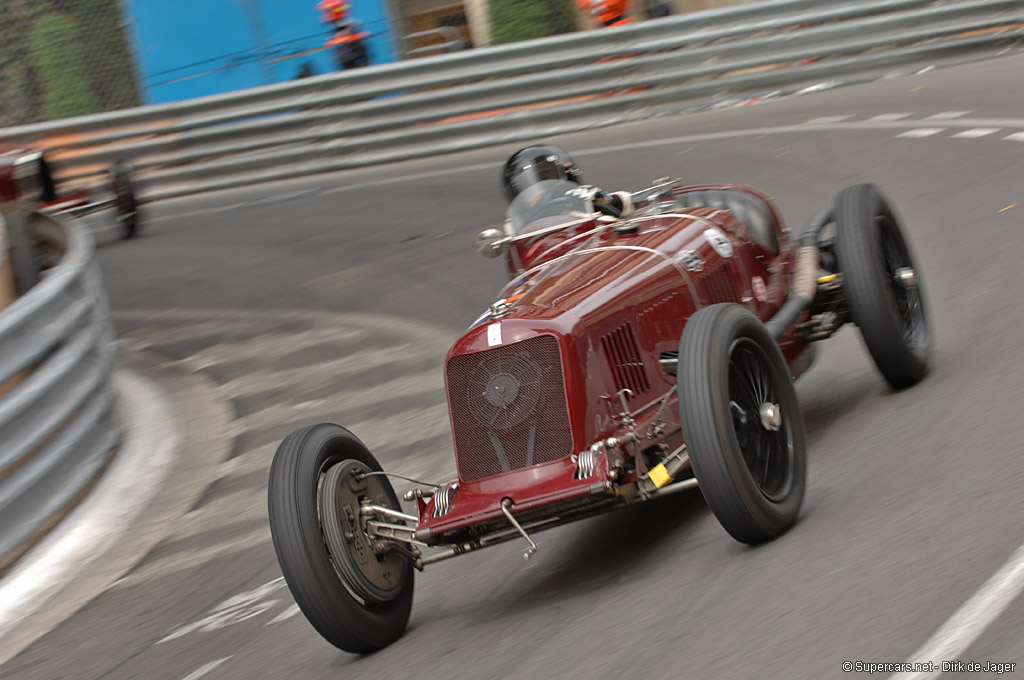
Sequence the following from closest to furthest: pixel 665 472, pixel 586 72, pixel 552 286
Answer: pixel 665 472 → pixel 552 286 → pixel 586 72

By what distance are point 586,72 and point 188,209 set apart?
16.9 ft

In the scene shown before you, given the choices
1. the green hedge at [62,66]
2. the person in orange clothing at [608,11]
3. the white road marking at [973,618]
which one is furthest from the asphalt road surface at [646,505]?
the green hedge at [62,66]

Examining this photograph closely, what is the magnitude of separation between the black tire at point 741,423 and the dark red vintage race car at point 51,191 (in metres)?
11.2

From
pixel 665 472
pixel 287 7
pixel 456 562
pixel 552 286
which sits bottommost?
pixel 456 562

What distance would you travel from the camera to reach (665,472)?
15.8 ft

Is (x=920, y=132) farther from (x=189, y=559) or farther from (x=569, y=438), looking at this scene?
(x=569, y=438)

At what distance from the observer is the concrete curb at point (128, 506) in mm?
6523

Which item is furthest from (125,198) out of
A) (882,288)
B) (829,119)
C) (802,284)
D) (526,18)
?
(882,288)

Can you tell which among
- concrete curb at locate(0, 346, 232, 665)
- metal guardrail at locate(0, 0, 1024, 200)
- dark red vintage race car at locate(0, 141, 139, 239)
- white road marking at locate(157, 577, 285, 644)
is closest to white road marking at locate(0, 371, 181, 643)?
concrete curb at locate(0, 346, 232, 665)

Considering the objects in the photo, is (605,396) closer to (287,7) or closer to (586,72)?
(586,72)

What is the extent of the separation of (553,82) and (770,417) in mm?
12224

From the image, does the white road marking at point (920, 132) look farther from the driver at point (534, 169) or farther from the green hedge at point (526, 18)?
the green hedge at point (526, 18)

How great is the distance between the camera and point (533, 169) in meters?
6.88

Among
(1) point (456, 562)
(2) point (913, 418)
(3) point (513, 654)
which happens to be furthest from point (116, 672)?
(2) point (913, 418)
